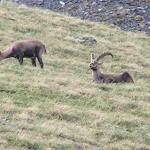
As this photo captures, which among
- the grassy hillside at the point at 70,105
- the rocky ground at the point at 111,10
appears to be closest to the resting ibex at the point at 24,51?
the grassy hillside at the point at 70,105

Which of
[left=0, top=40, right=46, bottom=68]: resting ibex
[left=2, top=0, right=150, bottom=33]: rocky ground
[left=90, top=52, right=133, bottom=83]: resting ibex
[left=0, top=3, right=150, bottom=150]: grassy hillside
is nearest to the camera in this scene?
[left=0, top=3, right=150, bottom=150]: grassy hillside

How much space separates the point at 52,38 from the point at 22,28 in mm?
1648

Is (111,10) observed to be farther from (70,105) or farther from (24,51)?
(70,105)

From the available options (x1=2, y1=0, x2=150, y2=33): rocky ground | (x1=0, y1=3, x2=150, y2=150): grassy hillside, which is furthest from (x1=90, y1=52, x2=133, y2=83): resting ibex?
(x1=2, y1=0, x2=150, y2=33): rocky ground

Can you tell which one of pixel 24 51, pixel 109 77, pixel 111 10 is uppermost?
pixel 24 51

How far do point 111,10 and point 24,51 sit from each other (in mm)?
17459

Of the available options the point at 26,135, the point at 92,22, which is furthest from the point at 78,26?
the point at 26,135

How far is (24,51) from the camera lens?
20438mm

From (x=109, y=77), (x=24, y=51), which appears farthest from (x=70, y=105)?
(x=24, y=51)

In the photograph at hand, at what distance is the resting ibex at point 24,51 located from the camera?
2044cm

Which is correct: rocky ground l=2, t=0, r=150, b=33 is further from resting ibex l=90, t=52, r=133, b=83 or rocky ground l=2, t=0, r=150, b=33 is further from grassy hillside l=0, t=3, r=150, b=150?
resting ibex l=90, t=52, r=133, b=83

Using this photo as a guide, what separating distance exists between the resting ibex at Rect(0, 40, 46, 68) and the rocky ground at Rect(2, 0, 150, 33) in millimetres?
14208

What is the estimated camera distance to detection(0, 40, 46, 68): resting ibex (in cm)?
2044

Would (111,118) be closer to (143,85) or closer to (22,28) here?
(143,85)
